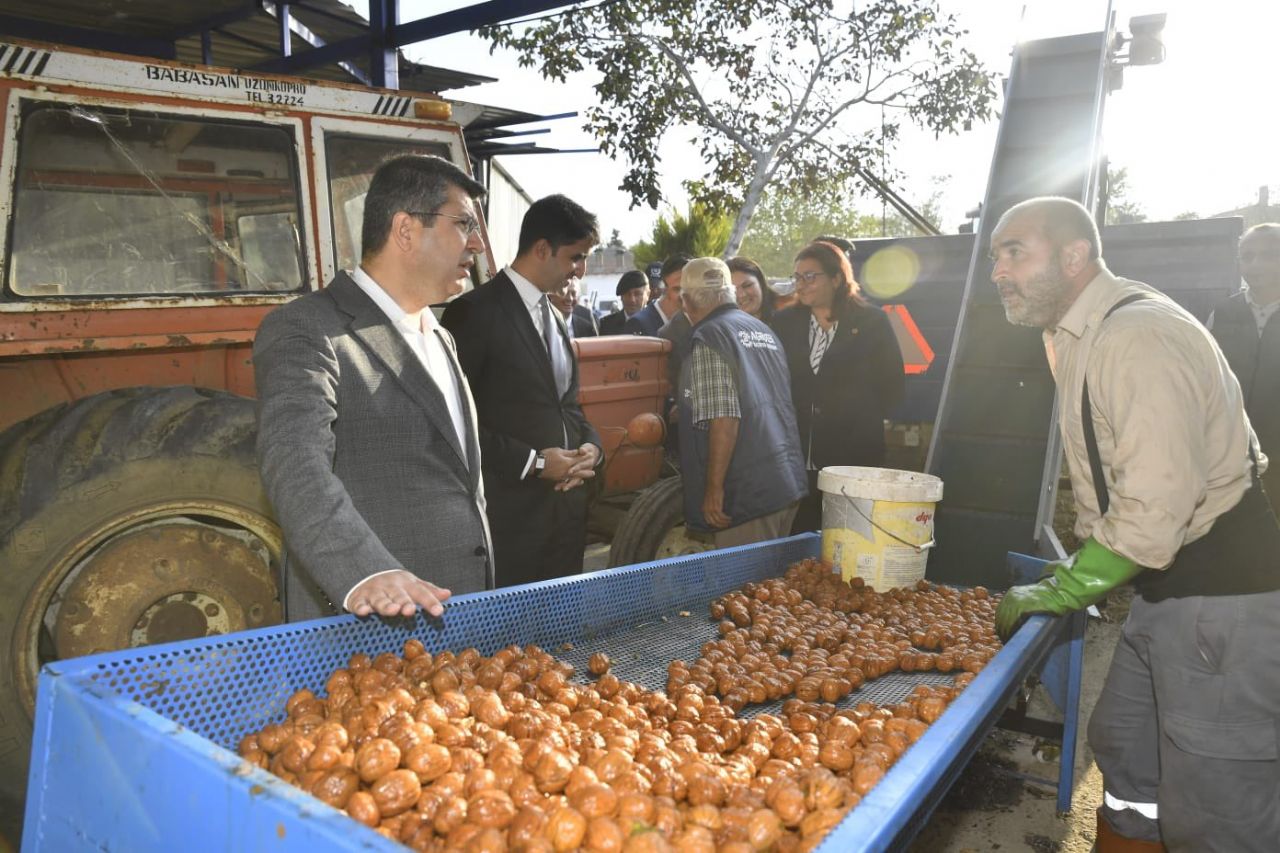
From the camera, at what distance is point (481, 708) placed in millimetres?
1931

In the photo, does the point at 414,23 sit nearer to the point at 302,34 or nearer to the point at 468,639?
the point at 302,34

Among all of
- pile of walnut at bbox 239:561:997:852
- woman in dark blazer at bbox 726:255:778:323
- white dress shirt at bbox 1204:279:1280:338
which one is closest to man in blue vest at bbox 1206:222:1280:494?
white dress shirt at bbox 1204:279:1280:338

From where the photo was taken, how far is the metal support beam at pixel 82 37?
7789mm

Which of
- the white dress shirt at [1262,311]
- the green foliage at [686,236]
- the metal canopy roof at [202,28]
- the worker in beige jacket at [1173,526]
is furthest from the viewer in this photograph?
the green foliage at [686,236]

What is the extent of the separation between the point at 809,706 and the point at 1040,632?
0.78m

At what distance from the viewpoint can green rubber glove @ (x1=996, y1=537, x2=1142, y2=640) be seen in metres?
2.34

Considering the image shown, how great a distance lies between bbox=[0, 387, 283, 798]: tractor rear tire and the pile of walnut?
1262 mm

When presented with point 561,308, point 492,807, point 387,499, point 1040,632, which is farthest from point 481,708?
point 561,308

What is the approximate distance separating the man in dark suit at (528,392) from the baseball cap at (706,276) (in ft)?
2.72

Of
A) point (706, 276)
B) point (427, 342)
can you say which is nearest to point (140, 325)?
point (427, 342)

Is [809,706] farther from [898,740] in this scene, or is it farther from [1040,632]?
[1040,632]

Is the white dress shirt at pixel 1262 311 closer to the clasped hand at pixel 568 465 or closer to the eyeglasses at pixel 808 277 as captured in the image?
the eyeglasses at pixel 808 277

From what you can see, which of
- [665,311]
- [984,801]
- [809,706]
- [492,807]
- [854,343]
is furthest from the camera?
[665,311]

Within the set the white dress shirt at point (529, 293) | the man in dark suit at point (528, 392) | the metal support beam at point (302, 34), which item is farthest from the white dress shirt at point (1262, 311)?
the metal support beam at point (302, 34)
